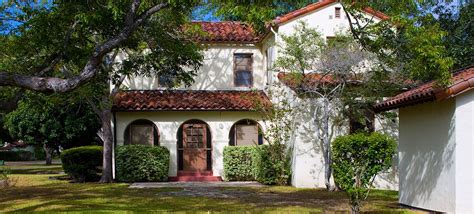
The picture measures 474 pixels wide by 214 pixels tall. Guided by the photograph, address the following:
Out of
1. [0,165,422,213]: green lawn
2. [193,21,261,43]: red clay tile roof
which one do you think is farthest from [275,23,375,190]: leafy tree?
[193,21,261,43]: red clay tile roof

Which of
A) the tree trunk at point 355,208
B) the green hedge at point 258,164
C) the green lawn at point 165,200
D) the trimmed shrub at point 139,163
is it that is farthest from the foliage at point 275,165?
the tree trunk at point 355,208

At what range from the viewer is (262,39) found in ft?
78.8

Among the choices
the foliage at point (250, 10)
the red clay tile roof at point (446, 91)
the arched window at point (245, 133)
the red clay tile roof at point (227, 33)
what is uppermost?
the red clay tile roof at point (227, 33)

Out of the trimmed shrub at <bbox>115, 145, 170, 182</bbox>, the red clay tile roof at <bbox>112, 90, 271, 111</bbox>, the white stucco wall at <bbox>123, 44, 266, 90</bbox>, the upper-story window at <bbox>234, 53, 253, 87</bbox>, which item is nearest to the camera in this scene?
the trimmed shrub at <bbox>115, 145, 170, 182</bbox>

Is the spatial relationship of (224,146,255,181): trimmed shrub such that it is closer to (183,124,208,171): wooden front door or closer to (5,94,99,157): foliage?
(183,124,208,171): wooden front door

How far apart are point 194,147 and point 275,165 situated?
4.67 m

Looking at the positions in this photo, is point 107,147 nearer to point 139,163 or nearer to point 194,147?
point 139,163

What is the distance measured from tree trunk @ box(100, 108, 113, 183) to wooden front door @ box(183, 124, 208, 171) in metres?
3.08

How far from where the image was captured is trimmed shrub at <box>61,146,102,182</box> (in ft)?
75.5

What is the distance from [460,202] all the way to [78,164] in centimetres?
1593

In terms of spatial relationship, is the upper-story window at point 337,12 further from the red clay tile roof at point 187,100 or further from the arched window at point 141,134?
the arched window at point 141,134

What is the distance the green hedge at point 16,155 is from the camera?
53.4 meters

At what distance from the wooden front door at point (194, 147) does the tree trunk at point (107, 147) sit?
308cm

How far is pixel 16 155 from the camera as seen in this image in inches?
2138
